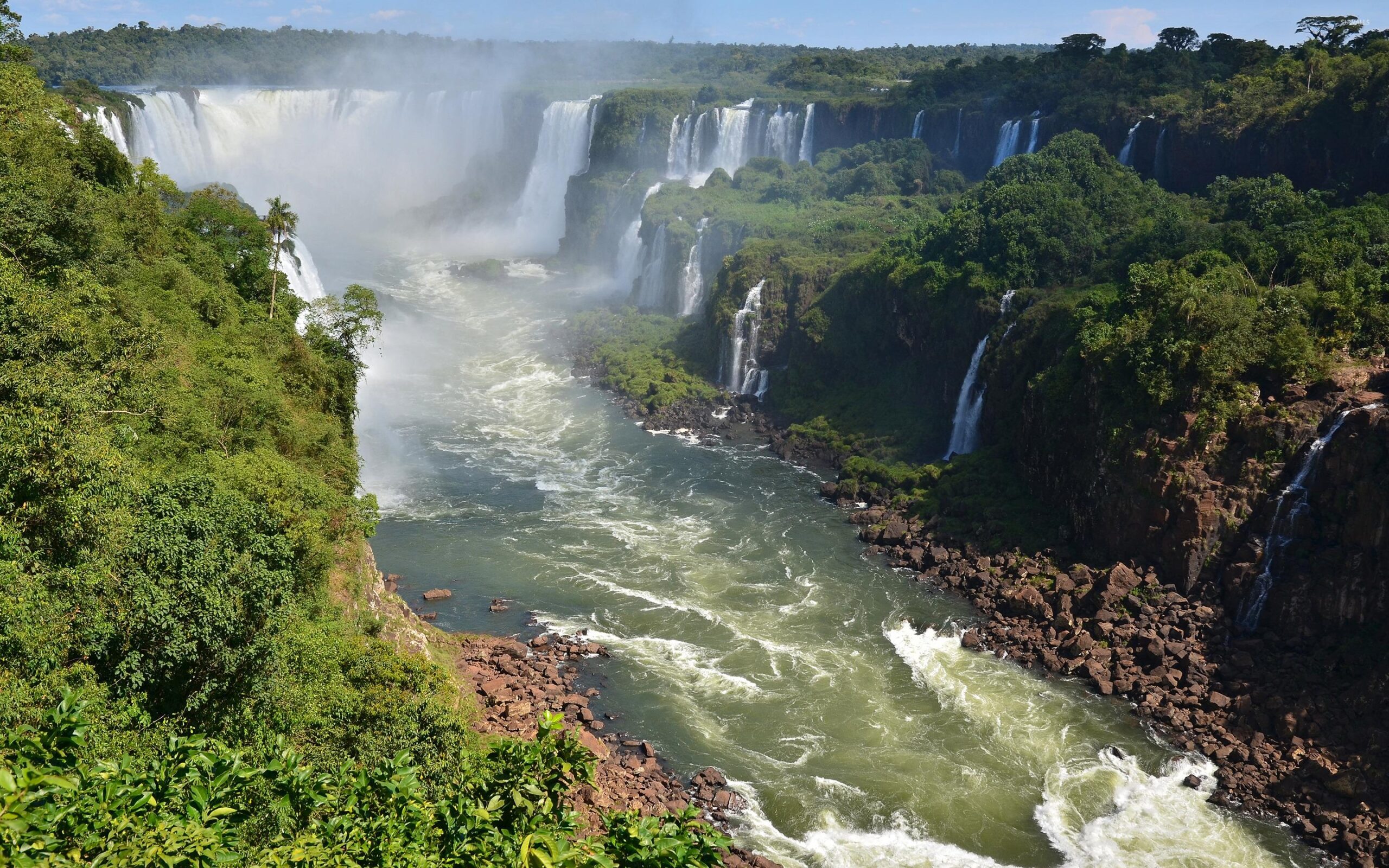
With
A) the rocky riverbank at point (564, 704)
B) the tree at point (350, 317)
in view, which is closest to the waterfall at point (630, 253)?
the tree at point (350, 317)

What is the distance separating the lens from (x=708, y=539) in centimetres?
3800

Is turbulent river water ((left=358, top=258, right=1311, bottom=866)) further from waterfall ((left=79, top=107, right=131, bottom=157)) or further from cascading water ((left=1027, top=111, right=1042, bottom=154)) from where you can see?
cascading water ((left=1027, top=111, right=1042, bottom=154))

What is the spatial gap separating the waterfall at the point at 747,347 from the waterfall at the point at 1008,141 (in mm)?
23323

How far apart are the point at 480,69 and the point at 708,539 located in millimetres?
110997

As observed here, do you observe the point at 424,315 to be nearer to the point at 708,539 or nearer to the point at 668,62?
the point at 708,539

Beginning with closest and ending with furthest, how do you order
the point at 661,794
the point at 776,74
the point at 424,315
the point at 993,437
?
1. the point at 661,794
2. the point at 993,437
3. the point at 424,315
4. the point at 776,74

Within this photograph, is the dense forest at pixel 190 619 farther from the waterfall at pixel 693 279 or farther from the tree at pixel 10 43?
the waterfall at pixel 693 279

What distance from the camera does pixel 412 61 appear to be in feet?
438

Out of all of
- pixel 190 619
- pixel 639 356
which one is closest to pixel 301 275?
pixel 639 356

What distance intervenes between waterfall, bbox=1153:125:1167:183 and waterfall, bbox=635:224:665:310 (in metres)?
30.1

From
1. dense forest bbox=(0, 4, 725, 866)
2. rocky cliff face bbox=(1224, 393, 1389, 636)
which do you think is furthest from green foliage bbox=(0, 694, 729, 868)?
rocky cliff face bbox=(1224, 393, 1389, 636)

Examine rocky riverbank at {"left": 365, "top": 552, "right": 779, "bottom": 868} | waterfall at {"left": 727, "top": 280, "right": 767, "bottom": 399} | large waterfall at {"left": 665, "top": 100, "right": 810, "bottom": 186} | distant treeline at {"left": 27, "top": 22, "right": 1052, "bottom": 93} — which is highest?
distant treeline at {"left": 27, "top": 22, "right": 1052, "bottom": 93}

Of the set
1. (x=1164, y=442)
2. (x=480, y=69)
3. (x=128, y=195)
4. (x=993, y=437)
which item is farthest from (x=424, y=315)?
(x=480, y=69)

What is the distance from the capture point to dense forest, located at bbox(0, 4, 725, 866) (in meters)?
10.4
